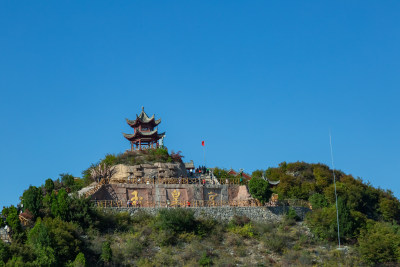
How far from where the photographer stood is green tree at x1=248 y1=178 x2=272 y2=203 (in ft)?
188

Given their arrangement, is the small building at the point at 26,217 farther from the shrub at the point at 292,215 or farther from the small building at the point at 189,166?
the small building at the point at 189,166

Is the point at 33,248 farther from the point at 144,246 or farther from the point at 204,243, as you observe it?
the point at 204,243

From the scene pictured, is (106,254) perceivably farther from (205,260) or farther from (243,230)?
(243,230)

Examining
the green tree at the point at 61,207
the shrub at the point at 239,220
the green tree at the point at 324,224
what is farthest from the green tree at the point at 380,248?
the green tree at the point at 61,207

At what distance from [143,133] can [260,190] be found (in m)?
18.5

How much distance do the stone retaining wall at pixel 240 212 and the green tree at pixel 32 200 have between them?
6.50 meters

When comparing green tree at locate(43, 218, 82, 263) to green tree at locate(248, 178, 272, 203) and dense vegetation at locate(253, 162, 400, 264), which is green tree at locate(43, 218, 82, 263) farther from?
dense vegetation at locate(253, 162, 400, 264)

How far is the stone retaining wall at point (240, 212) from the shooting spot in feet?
181

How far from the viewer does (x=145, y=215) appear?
2125 inches

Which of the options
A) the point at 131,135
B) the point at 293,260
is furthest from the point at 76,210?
the point at 131,135

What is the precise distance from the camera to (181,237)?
5144 centimetres

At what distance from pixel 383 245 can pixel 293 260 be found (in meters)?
7.00

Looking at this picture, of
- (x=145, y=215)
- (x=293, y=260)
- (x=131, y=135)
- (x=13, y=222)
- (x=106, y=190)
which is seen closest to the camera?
(x=13, y=222)

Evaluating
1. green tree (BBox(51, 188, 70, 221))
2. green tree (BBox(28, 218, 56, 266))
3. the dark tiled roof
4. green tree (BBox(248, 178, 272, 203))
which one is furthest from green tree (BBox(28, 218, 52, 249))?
the dark tiled roof
